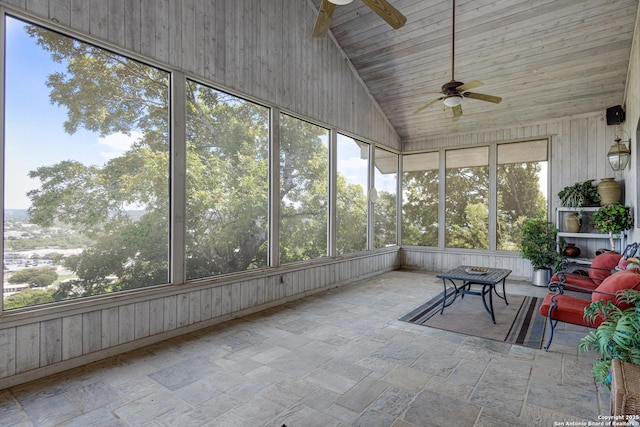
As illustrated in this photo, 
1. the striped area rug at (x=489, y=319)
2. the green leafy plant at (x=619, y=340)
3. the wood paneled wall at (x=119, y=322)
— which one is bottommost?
the striped area rug at (x=489, y=319)

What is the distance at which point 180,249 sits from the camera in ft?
11.6

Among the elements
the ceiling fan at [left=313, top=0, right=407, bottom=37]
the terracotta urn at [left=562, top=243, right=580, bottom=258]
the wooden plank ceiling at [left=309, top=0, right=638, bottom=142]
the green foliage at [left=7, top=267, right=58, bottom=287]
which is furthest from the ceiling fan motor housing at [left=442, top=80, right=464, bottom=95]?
the green foliage at [left=7, top=267, right=58, bottom=287]

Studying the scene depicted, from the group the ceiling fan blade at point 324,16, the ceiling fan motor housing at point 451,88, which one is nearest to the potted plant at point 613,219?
the ceiling fan motor housing at point 451,88

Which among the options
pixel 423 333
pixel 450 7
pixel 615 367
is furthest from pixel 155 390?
pixel 450 7

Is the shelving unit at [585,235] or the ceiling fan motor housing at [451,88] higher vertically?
the ceiling fan motor housing at [451,88]

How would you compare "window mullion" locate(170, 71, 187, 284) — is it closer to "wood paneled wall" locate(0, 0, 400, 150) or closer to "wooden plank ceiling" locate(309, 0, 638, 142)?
"wood paneled wall" locate(0, 0, 400, 150)

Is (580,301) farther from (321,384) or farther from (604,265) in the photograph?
(321,384)

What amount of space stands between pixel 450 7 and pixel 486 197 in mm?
3879

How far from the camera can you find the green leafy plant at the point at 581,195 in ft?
18.7

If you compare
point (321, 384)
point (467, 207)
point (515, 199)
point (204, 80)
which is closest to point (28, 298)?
point (321, 384)

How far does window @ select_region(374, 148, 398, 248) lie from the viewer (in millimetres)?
7238

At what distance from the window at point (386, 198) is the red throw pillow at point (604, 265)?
3.77 metres

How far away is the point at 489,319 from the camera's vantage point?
13.5 ft

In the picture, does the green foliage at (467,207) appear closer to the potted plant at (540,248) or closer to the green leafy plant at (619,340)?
the potted plant at (540,248)
